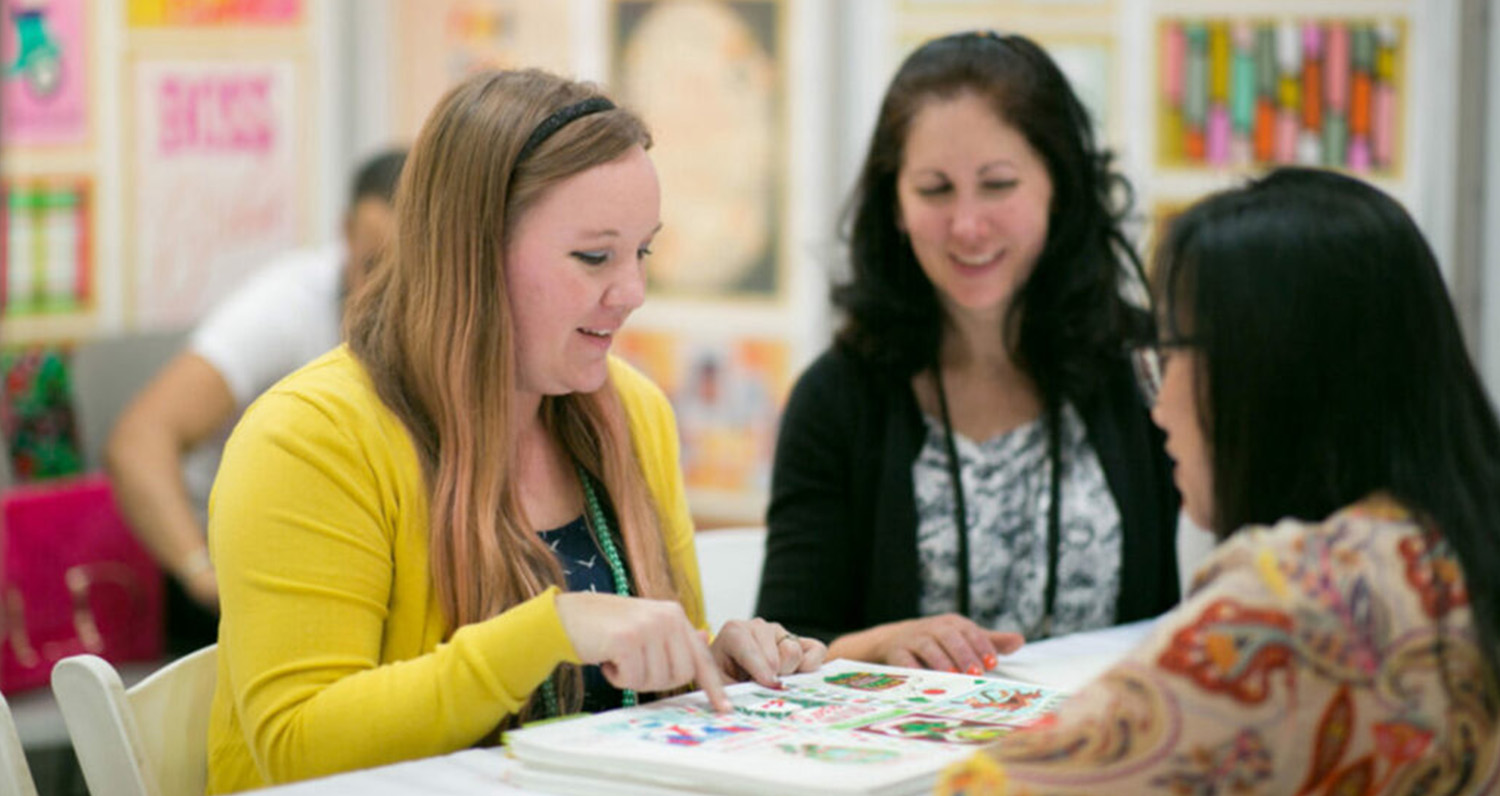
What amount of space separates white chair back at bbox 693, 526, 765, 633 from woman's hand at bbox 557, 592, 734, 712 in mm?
938

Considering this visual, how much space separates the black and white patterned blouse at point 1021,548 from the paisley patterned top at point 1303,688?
120cm

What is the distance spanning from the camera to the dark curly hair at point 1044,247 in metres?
2.60

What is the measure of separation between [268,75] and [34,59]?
2.03 feet

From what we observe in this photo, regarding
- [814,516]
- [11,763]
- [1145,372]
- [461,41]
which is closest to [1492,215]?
[1145,372]

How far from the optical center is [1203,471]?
1.45 meters

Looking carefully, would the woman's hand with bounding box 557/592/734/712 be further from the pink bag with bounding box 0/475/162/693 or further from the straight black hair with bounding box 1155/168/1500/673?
the pink bag with bounding box 0/475/162/693

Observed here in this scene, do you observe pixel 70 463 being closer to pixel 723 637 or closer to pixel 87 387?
pixel 87 387

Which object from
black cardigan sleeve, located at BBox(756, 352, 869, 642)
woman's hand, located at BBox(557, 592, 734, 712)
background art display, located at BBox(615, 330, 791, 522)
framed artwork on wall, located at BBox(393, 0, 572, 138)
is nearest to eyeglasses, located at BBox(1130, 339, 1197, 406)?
black cardigan sleeve, located at BBox(756, 352, 869, 642)

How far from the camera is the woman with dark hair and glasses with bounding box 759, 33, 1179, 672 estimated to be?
2535 millimetres

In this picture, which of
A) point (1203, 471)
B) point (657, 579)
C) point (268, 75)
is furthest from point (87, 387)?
point (1203, 471)

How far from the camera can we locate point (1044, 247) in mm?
2670

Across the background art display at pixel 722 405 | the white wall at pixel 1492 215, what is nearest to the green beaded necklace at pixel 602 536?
the background art display at pixel 722 405

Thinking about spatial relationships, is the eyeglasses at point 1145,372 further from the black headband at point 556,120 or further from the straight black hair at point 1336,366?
the straight black hair at point 1336,366

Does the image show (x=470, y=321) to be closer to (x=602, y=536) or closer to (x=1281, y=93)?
(x=602, y=536)
